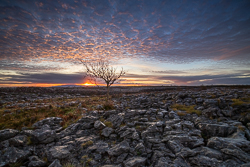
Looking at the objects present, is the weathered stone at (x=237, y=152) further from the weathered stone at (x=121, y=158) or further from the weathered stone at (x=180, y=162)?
the weathered stone at (x=121, y=158)

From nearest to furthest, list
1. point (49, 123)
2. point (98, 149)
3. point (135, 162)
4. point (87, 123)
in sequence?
point (135, 162), point (98, 149), point (87, 123), point (49, 123)

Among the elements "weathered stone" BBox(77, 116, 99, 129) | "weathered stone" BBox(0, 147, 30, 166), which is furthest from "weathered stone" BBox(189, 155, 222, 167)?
"weathered stone" BBox(0, 147, 30, 166)

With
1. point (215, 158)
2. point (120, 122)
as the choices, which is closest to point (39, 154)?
point (120, 122)

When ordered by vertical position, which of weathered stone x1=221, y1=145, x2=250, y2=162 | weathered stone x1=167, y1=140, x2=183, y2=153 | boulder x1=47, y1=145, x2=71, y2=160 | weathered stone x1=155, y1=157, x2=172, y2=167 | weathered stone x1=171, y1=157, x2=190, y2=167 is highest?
weathered stone x1=221, y1=145, x2=250, y2=162

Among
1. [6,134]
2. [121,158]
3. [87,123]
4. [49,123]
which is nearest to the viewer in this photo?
[121,158]

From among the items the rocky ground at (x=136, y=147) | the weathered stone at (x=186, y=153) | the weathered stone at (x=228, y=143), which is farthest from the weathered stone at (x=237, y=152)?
the weathered stone at (x=186, y=153)

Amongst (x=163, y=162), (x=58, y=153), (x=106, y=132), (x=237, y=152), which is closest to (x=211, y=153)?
(x=237, y=152)

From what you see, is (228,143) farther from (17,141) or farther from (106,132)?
(17,141)

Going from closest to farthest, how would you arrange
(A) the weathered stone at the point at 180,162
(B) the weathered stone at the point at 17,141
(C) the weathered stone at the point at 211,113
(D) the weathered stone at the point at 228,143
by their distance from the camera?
(A) the weathered stone at the point at 180,162 → (D) the weathered stone at the point at 228,143 → (B) the weathered stone at the point at 17,141 → (C) the weathered stone at the point at 211,113

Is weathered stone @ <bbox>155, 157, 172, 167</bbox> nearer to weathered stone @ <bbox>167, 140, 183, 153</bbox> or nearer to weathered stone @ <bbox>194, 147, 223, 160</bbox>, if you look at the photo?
weathered stone @ <bbox>167, 140, 183, 153</bbox>

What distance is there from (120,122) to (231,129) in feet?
25.0

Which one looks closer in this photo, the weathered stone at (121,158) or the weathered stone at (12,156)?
the weathered stone at (12,156)

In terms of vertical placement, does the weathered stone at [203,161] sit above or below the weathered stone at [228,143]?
below

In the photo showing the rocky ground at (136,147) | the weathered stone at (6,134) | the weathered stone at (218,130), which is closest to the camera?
the rocky ground at (136,147)
